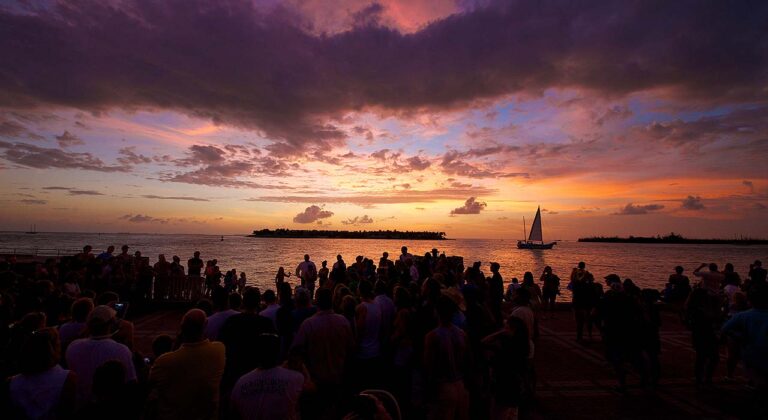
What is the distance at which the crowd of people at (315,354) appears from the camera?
277 cm

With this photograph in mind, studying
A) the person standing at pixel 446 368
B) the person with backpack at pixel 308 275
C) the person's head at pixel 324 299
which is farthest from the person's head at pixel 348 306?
the person with backpack at pixel 308 275

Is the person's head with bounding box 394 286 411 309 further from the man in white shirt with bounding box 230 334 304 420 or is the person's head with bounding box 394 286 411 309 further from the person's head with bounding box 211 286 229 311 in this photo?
the man in white shirt with bounding box 230 334 304 420

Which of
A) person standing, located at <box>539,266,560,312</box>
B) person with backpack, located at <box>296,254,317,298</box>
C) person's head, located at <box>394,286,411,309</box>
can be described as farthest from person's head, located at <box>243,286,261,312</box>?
person standing, located at <box>539,266,560,312</box>

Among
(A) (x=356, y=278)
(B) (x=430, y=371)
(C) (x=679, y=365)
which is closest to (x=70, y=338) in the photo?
(B) (x=430, y=371)

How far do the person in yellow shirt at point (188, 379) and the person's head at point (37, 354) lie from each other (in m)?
0.77

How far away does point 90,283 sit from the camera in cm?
1116

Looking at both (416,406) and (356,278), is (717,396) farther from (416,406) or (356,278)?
(356,278)

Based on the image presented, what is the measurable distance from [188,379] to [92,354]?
42.2 inches

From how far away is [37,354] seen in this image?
9.21ft

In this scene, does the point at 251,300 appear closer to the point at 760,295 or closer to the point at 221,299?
the point at 221,299

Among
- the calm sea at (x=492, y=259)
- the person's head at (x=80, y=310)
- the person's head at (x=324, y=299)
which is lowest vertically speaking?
the calm sea at (x=492, y=259)

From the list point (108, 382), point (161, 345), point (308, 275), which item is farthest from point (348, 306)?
point (308, 275)

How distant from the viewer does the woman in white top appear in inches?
109

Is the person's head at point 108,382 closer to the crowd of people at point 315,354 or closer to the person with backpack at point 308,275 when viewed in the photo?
the crowd of people at point 315,354
